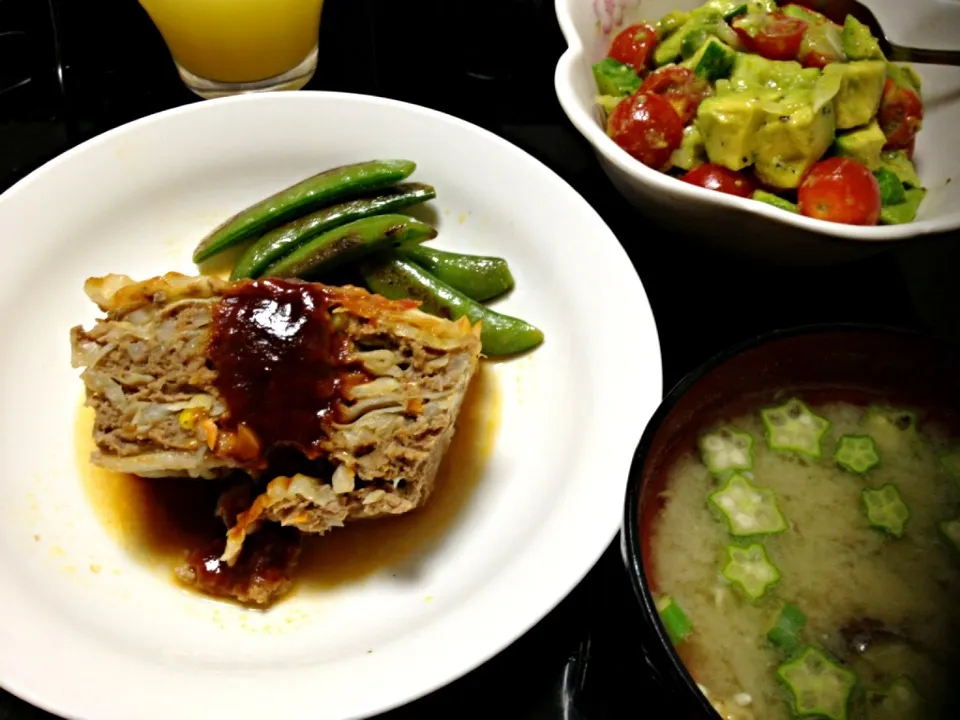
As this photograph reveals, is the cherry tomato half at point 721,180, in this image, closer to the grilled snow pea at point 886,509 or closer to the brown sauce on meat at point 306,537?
the brown sauce on meat at point 306,537

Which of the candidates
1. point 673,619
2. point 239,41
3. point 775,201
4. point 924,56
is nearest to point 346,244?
point 239,41

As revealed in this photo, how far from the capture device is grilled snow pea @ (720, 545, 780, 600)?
1.75 metres

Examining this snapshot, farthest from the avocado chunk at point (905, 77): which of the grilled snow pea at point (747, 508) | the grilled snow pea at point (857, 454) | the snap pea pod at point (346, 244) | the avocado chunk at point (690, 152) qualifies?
the grilled snow pea at point (747, 508)

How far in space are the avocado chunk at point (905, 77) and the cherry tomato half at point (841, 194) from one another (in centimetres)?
59

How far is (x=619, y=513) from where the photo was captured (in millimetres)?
2191

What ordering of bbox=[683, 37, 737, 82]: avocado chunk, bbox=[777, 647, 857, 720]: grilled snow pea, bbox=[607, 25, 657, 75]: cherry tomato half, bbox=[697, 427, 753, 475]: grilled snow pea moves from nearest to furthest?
bbox=[777, 647, 857, 720]: grilled snow pea < bbox=[697, 427, 753, 475]: grilled snow pea < bbox=[683, 37, 737, 82]: avocado chunk < bbox=[607, 25, 657, 75]: cherry tomato half

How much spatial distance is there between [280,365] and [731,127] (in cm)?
171

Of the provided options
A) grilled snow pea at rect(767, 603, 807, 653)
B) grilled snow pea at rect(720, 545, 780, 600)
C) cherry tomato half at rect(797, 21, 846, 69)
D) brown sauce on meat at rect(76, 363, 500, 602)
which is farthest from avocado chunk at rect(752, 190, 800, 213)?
grilled snow pea at rect(767, 603, 807, 653)

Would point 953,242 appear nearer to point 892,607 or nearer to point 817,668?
point 892,607

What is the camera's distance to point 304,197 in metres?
3.03

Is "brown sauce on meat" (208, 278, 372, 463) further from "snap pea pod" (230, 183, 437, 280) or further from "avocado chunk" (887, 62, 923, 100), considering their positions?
"avocado chunk" (887, 62, 923, 100)

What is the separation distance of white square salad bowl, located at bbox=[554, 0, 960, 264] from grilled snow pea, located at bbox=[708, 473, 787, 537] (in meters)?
0.95

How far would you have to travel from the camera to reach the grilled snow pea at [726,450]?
1.91 metres

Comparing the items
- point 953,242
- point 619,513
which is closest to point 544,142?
point 953,242
